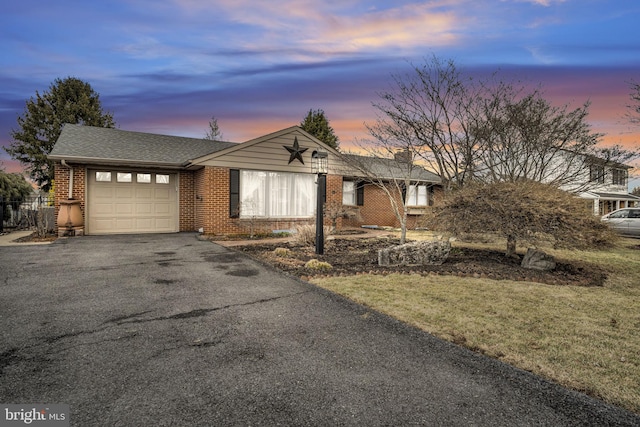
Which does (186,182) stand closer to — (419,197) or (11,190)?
(11,190)

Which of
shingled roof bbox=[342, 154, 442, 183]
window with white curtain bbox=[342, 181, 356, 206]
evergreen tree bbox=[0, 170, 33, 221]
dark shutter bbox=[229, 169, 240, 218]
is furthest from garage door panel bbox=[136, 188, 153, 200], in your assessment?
window with white curtain bbox=[342, 181, 356, 206]

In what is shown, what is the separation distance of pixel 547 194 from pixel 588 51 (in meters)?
6.02

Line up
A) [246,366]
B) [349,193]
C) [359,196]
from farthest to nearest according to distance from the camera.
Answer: [359,196] → [349,193] → [246,366]

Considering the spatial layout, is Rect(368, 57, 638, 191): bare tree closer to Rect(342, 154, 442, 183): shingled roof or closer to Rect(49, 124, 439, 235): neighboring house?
Rect(342, 154, 442, 183): shingled roof

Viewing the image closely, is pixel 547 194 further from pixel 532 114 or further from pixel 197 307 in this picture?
pixel 197 307

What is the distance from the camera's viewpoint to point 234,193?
12500 millimetres

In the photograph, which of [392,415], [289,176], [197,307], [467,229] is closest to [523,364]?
[392,415]

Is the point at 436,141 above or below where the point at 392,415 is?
above

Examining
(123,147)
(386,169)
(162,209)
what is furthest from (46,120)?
(386,169)

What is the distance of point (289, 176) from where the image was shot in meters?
13.7

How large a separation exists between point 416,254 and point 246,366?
5.37 metres

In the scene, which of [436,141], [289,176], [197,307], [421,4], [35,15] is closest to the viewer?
[197,307]

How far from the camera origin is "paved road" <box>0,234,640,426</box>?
6.92 feet

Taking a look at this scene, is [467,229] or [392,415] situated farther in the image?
[467,229]
